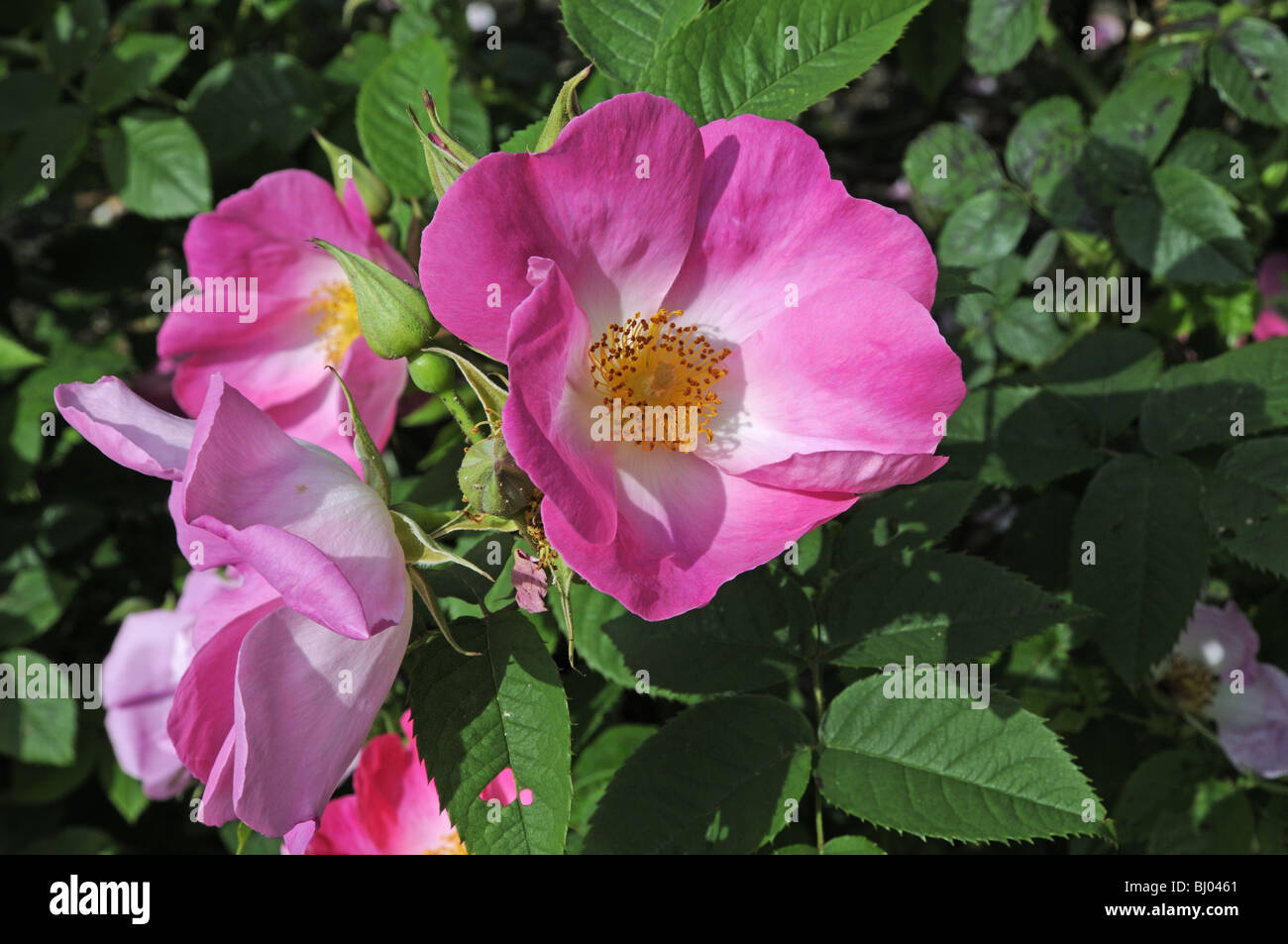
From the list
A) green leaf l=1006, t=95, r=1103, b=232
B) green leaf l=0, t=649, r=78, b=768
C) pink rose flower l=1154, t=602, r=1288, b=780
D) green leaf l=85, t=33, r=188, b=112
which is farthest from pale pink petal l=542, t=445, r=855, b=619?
green leaf l=0, t=649, r=78, b=768

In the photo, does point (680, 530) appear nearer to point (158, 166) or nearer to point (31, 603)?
point (158, 166)

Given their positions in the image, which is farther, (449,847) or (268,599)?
(449,847)

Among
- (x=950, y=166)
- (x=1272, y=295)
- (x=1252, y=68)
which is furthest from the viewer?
(x=1272, y=295)

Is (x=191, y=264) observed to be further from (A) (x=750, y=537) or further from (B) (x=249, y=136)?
(A) (x=750, y=537)

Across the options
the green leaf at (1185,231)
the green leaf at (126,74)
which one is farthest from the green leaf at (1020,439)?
the green leaf at (126,74)

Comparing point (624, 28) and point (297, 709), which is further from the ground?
point (624, 28)

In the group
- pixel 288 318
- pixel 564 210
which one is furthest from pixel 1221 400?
pixel 288 318
